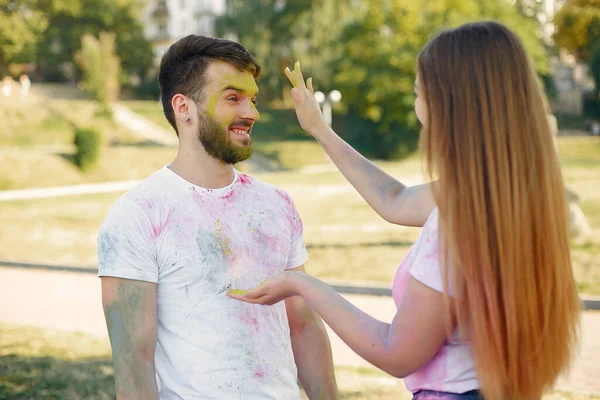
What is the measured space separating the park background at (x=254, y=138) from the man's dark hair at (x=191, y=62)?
108 inches

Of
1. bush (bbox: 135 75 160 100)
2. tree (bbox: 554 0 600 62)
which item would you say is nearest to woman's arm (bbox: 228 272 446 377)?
tree (bbox: 554 0 600 62)

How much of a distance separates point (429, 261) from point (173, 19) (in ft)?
259

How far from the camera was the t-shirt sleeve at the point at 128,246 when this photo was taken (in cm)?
260

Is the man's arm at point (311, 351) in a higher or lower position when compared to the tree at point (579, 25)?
lower

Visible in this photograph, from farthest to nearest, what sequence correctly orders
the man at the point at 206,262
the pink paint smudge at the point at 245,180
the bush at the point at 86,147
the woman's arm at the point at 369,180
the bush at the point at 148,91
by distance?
1. the bush at the point at 148,91
2. the bush at the point at 86,147
3. the pink paint smudge at the point at 245,180
4. the man at the point at 206,262
5. the woman's arm at the point at 369,180

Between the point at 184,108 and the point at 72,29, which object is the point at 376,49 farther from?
the point at 184,108

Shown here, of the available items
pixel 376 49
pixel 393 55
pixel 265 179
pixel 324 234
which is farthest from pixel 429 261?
pixel 376 49

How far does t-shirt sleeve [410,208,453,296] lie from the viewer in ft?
6.26

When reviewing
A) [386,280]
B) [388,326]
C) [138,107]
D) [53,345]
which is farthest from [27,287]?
[138,107]

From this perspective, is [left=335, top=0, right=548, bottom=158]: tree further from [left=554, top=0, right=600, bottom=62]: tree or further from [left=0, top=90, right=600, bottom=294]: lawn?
[left=554, top=0, right=600, bottom=62]: tree

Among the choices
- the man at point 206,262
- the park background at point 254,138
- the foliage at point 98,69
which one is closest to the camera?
the man at point 206,262

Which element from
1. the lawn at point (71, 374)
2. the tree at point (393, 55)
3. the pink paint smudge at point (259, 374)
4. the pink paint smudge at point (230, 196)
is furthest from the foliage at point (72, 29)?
the pink paint smudge at point (259, 374)

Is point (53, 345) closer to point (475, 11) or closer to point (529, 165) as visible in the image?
point (529, 165)

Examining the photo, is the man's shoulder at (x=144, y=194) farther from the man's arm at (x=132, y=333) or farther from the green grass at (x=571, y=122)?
the green grass at (x=571, y=122)
